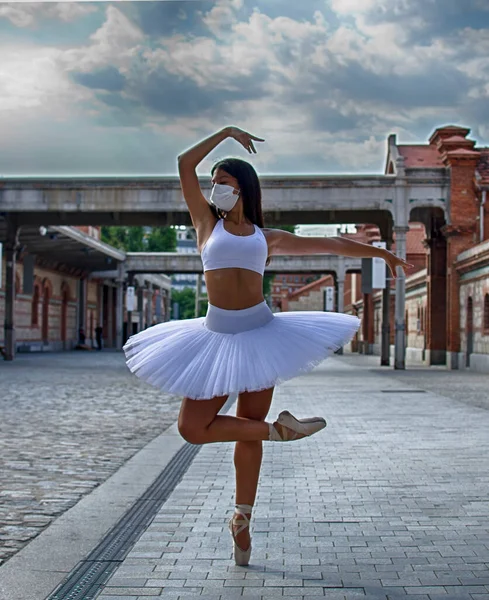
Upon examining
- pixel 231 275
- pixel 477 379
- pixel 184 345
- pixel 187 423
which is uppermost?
pixel 231 275

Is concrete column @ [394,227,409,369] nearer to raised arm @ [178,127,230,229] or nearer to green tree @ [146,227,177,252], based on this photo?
raised arm @ [178,127,230,229]

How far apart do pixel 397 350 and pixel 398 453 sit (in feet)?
67.3

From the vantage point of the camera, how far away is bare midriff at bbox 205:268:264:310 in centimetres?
410

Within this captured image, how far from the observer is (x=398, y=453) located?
8344mm

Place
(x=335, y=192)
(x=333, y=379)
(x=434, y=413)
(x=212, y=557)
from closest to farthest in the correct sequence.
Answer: (x=212, y=557)
(x=434, y=413)
(x=333, y=379)
(x=335, y=192)

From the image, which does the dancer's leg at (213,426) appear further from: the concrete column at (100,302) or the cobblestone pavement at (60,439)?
the concrete column at (100,302)

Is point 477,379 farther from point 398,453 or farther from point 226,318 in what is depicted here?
point 226,318

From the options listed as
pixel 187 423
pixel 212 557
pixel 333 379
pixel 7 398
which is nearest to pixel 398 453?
pixel 212 557

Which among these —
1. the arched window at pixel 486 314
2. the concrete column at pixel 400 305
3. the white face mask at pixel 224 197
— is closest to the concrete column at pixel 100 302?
the concrete column at pixel 400 305

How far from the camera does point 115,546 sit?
468 centimetres

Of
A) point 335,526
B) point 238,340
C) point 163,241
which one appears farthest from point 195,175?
point 163,241

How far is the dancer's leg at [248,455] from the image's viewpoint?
160 inches

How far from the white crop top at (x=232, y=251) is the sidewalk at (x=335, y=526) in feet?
4.79

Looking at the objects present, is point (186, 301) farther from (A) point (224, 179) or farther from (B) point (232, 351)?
(B) point (232, 351)
